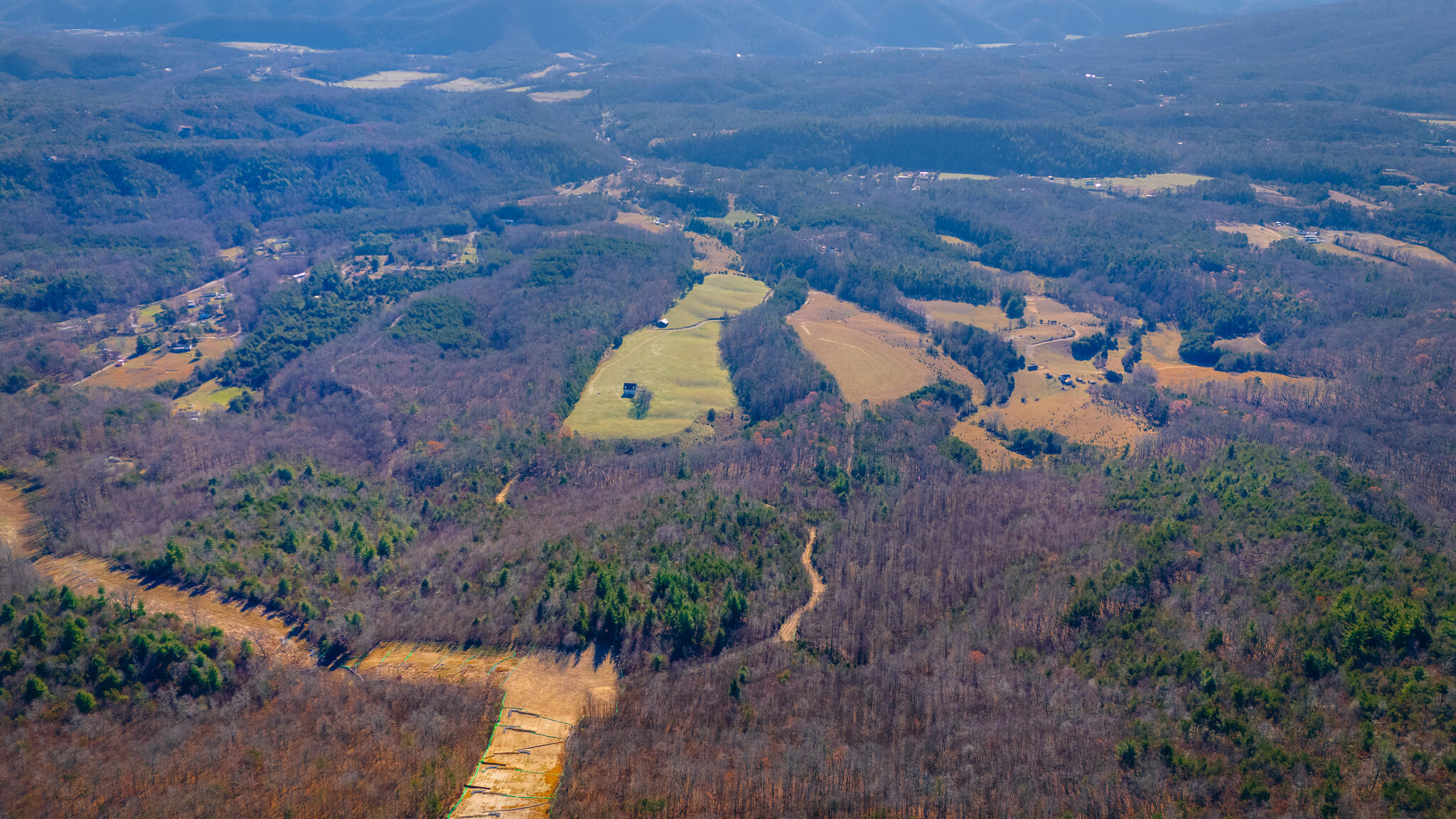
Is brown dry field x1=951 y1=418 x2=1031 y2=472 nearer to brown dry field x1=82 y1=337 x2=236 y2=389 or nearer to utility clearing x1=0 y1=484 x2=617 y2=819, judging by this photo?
utility clearing x1=0 y1=484 x2=617 y2=819

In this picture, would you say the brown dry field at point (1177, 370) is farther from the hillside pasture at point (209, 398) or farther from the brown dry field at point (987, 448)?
the hillside pasture at point (209, 398)

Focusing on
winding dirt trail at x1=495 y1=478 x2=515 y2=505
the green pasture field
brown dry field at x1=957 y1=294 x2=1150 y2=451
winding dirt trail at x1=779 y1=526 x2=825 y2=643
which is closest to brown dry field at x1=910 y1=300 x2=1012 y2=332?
brown dry field at x1=957 y1=294 x2=1150 y2=451

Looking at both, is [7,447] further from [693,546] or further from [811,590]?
[811,590]

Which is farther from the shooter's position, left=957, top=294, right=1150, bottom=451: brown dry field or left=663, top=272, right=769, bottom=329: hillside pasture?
left=663, top=272, right=769, bottom=329: hillside pasture

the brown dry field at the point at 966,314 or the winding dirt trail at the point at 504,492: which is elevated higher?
the winding dirt trail at the point at 504,492

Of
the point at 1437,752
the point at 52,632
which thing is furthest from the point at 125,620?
the point at 1437,752

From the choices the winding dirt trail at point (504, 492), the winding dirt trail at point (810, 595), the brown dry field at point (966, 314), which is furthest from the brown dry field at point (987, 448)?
the winding dirt trail at point (504, 492)

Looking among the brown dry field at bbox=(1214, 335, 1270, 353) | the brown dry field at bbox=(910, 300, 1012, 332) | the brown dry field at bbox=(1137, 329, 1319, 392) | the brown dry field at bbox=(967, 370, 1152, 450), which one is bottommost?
the brown dry field at bbox=(1137, 329, 1319, 392)
